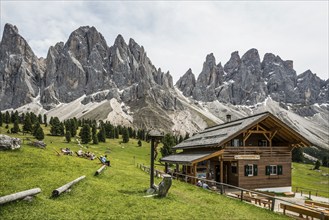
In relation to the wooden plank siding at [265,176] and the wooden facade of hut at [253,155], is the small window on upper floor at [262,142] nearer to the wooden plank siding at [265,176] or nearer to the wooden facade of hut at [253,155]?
the wooden facade of hut at [253,155]

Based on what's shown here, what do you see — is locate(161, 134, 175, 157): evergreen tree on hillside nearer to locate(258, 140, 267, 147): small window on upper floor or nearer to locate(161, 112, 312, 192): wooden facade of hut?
locate(161, 112, 312, 192): wooden facade of hut

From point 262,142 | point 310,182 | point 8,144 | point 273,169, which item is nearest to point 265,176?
point 273,169

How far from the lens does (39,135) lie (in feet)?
237

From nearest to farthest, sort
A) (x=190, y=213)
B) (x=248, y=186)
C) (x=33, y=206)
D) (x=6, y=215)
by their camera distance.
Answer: (x=6, y=215) < (x=33, y=206) < (x=190, y=213) < (x=248, y=186)

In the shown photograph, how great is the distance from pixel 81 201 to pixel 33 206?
8.48 feet

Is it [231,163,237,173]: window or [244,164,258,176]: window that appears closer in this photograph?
[244,164,258,176]: window

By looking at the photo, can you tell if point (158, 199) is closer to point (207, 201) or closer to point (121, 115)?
point (207, 201)

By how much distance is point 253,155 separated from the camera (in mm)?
33656

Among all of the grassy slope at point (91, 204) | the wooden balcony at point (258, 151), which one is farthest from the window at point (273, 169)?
the grassy slope at point (91, 204)

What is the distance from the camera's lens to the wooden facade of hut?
107 ft

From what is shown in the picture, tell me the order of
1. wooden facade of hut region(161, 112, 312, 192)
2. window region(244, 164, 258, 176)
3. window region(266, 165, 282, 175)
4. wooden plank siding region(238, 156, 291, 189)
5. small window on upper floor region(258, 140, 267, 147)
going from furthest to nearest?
small window on upper floor region(258, 140, 267, 147)
window region(266, 165, 282, 175)
window region(244, 164, 258, 176)
wooden plank siding region(238, 156, 291, 189)
wooden facade of hut region(161, 112, 312, 192)

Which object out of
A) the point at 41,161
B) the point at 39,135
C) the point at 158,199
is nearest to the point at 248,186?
the point at 158,199

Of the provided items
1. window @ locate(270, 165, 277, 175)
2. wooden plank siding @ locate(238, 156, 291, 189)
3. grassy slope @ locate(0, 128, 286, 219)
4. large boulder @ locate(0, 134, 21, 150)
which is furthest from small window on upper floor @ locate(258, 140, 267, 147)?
large boulder @ locate(0, 134, 21, 150)

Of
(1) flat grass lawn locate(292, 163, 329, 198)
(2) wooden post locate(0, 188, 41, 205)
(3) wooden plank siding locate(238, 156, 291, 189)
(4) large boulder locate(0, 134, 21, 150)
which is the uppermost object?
(4) large boulder locate(0, 134, 21, 150)
